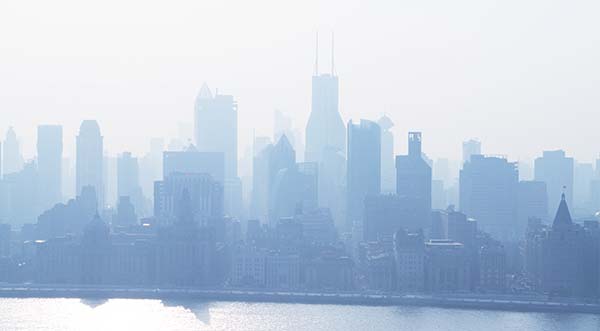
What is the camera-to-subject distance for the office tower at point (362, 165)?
53.2m

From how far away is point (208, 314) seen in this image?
102 ft

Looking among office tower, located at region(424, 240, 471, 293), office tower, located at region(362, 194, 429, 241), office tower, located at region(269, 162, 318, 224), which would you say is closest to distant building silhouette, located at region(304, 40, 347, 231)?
office tower, located at region(269, 162, 318, 224)

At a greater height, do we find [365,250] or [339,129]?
[339,129]

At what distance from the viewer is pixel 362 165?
177 ft

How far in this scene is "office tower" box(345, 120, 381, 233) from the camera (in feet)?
174

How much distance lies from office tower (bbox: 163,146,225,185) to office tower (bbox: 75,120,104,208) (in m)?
4.44

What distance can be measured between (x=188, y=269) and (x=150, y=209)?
2562cm

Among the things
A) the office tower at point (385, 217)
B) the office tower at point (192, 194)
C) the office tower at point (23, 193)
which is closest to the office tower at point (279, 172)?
the office tower at point (192, 194)

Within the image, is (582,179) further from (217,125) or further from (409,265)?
(409,265)

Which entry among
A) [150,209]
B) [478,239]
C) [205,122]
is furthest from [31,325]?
[205,122]

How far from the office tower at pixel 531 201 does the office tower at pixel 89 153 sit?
60.9 feet

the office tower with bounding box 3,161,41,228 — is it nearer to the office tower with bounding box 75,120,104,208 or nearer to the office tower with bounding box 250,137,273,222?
the office tower with bounding box 75,120,104,208

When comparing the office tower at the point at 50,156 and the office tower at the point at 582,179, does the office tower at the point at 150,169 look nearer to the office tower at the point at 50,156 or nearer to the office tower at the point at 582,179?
the office tower at the point at 50,156

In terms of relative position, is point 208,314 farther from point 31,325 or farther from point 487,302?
point 487,302
